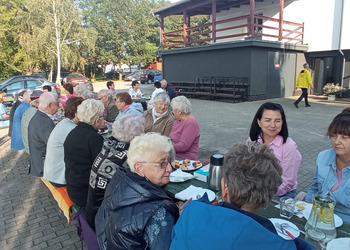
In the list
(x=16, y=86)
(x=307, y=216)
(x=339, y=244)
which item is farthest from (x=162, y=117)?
(x=16, y=86)

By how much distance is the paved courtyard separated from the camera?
3.25 m

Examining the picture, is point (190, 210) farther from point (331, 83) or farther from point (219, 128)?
point (331, 83)

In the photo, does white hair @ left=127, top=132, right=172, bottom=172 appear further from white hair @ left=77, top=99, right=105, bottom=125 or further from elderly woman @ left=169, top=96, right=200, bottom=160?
elderly woman @ left=169, top=96, right=200, bottom=160

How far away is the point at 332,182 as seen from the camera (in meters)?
2.28

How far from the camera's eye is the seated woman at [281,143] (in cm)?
268

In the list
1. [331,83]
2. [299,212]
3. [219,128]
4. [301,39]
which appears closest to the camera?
[299,212]

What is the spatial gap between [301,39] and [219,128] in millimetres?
10240

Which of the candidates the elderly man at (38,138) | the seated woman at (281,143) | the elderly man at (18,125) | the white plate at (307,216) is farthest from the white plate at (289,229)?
the elderly man at (18,125)

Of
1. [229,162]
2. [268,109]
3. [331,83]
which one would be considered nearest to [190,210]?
[229,162]

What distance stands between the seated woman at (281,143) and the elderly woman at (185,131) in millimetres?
1016

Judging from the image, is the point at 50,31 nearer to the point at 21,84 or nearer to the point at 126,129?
the point at 21,84

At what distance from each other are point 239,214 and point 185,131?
2685 millimetres

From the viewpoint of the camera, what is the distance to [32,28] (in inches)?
976

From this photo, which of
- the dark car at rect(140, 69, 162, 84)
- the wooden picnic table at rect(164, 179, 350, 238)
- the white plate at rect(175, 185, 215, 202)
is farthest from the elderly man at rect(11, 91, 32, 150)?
the dark car at rect(140, 69, 162, 84)
